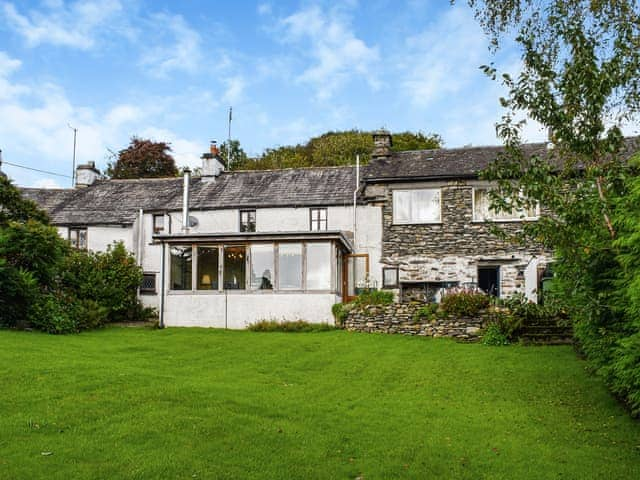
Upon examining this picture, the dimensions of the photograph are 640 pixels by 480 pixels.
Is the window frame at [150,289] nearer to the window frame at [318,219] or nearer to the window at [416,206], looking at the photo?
the window frame at [318,219]

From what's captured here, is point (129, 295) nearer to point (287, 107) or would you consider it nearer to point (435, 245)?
point (287, 107)

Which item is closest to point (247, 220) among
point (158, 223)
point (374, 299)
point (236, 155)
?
point (158, 223)

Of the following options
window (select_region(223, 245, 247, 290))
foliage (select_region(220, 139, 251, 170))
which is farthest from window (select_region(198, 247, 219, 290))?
foliage (select_region(220, 139, 251, 170))

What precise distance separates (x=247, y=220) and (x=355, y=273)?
5.79 metres

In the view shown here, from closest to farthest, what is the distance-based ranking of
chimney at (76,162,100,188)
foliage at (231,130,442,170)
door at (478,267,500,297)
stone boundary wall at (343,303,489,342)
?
stone boundary wall at (343,303,489,342)
door at (478,267,500,297)
chimney at (76,162,100,188)
foliage at (231,130,442,170)

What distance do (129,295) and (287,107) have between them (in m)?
9.91

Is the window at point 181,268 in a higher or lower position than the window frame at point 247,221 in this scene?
lower

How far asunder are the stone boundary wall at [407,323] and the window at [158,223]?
12398 millimetres

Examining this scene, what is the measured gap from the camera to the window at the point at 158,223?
29.5 meters

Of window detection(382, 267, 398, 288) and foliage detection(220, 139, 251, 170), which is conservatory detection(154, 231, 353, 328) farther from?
foliage detection(220, 139, 251, 170)

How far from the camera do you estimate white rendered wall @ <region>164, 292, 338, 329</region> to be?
2158 centimetres

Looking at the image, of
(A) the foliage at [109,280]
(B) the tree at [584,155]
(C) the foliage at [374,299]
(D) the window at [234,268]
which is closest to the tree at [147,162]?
(A) the foliage at [109,280]

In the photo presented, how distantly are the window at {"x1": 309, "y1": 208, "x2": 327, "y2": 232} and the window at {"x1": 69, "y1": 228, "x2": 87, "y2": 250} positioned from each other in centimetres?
1121

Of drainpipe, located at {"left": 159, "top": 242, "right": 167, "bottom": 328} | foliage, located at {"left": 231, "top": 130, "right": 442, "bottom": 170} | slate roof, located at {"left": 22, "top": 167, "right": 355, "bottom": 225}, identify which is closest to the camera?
drainpipe, located at {"left": 159, "top": 242, "right": 167, "bottom": 328}
